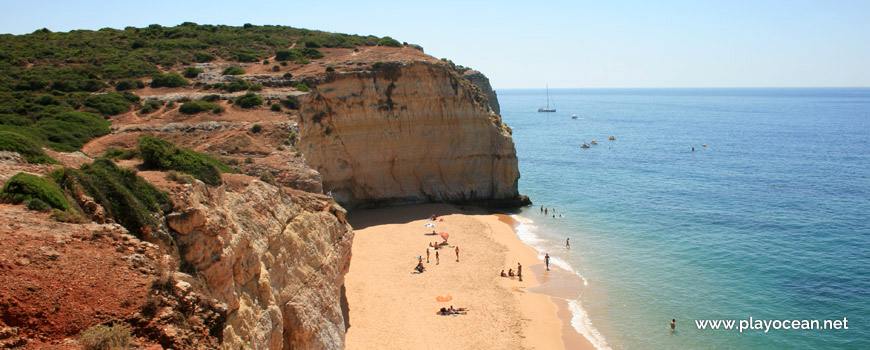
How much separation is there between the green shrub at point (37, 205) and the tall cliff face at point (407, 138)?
25.9m

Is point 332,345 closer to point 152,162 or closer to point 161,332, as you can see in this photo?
point 152,162

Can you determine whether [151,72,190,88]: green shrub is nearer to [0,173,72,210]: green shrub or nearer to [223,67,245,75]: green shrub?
[223,67,245,75]: green shrub

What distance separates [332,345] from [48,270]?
37.1 feet

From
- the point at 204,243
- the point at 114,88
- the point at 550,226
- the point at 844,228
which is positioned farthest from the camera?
the point at 550,226

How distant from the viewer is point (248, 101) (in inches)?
1366

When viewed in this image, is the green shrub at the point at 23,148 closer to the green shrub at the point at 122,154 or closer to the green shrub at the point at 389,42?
the green shrub at the point at 122,154

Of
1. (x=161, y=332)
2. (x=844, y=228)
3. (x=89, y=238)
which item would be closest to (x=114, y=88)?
(x=89, y=238)

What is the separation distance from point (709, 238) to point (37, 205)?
3908 cm

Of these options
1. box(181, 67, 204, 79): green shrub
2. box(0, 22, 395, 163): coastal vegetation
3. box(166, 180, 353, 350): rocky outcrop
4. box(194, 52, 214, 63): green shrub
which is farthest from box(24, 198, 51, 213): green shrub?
box(194, 52, 214, 63): green shrub

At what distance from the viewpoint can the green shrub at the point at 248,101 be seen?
113 feet

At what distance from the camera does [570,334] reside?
977 inches

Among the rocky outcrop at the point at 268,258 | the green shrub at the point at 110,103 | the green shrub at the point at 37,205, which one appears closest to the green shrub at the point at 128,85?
the green shrub at the point at 110,103

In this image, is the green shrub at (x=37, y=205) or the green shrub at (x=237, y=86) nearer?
the green shrub at (x=37, y=205)

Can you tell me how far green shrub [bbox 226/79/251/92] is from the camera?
38219mm
